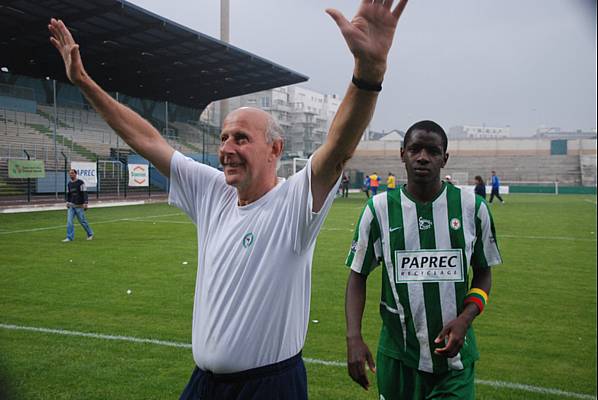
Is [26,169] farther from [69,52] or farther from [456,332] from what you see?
[456,332]

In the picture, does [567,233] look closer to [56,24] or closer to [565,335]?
[565,335]

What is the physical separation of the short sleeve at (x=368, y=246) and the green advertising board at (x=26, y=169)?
18.7m

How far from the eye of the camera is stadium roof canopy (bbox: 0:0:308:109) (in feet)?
59.2

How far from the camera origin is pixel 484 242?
285 cm

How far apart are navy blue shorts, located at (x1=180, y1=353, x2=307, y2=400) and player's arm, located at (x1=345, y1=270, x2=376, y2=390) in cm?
50

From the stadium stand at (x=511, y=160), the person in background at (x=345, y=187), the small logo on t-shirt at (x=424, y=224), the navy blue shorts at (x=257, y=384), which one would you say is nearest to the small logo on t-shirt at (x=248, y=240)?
the navy blue shorts at (x=257, y=384)

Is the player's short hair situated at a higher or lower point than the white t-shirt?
higher

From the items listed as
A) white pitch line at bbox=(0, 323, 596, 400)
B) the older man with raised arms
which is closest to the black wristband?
the older man with raised arms

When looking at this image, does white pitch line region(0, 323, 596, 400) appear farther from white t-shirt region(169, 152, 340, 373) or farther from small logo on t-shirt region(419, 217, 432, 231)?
white t-shirt region(169, 152, 340, 373)

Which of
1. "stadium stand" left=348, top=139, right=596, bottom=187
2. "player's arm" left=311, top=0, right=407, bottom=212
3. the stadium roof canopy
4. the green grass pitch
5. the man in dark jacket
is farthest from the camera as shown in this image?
"stadium stand" left=348, top=139, right=596, bottom=187

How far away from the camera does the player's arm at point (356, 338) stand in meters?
2.73

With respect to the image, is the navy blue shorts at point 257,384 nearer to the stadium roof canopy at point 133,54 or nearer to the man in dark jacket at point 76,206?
the man in dark jacket at point 76,206

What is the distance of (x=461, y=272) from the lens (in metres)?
2.78

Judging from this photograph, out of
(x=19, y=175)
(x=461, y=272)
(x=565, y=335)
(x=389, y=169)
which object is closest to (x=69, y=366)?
(x=461, y=272)
